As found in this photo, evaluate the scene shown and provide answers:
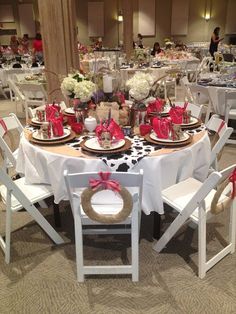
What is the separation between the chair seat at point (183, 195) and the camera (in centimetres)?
201

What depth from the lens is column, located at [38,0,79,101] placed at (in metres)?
4.36

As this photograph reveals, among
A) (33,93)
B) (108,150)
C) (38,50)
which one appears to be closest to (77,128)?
(108,150)

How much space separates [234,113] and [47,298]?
10.7 feet

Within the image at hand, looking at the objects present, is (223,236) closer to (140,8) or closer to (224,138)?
(224,138)

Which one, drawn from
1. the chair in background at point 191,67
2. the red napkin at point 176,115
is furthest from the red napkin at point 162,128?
the chair in background at point 191,67

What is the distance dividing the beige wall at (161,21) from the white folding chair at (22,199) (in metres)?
13.7

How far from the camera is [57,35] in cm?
446

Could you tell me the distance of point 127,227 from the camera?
2270 mm

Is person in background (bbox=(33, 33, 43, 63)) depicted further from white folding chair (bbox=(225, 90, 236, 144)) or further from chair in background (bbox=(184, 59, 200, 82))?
white folding chair (bbox=(225, 90, 236, 144))

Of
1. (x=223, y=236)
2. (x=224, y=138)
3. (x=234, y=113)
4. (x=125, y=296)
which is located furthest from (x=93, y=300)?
(x=234, y=113)

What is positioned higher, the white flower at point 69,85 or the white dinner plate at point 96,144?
the white flower at point 69,85

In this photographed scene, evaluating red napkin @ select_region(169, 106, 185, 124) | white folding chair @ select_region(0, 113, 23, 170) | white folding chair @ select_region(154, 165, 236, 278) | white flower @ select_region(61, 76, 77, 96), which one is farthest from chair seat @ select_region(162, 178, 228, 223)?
white folding chair @ select_region(0, 113, 23, 170)

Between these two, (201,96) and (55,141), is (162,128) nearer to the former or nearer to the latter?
(55,141)

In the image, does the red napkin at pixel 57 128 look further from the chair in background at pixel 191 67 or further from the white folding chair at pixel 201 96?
the chair in background at pixel 191 67
